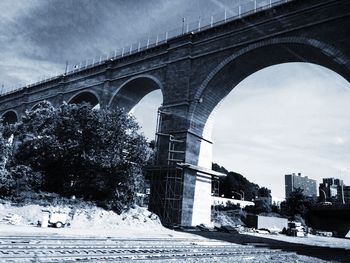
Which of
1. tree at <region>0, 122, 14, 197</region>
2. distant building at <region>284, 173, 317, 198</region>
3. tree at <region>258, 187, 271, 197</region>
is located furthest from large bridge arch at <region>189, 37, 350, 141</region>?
distant building at <region>284, 173, 317, 198</region>

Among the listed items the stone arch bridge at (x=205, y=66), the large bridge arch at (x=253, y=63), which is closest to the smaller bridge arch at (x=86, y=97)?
the stone arch bridge at (x=205, y=66)

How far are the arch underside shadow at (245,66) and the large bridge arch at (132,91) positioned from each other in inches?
240

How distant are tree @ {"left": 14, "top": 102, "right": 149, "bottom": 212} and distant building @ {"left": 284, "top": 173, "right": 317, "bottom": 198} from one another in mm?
150602

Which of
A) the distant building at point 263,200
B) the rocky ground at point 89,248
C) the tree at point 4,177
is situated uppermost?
the distant building at point 263,200

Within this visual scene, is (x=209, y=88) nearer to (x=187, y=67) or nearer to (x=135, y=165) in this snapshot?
(x=187, y=67)

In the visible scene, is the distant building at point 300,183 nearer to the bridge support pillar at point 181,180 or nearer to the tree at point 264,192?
the tree at point 264,192

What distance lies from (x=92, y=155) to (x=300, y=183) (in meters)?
170

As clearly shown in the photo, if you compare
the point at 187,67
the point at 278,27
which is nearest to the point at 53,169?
the point at 187,67

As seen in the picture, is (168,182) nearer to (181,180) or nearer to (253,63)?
(181,180)

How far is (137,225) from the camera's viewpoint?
22.3 metres

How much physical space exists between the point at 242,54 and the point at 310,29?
4.92 m

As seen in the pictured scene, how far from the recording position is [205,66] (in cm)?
2606

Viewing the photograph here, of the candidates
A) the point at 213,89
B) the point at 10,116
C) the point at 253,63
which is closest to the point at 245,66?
the point at 253,63

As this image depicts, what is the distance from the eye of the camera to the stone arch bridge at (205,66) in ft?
69.2
